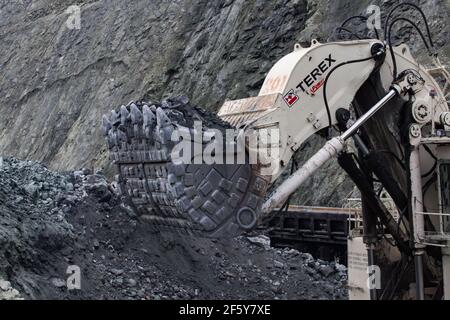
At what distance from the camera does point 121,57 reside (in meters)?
26.2

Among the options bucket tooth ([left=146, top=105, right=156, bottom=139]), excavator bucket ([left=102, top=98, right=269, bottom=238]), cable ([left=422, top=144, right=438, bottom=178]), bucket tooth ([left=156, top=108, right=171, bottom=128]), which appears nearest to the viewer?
excavator bucket ([left=102, top=98, right=269, bottom=238])

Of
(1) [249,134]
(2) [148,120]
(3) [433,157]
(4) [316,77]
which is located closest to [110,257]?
(2) [148,120]

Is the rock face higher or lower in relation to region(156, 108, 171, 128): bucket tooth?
higher

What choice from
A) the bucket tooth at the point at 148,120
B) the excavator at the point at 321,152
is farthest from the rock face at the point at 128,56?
the bucket tooth at the point at 148,120

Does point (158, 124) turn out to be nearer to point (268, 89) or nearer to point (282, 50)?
point (268, 89)

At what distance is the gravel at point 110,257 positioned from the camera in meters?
6.93

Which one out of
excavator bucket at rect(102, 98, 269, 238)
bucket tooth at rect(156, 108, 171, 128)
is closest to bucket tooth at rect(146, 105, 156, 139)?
excavator bucket at rect(102, 98, 269, 238)

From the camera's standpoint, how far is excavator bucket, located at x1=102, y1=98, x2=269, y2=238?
5.25 meters

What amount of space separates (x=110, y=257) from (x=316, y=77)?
346cm

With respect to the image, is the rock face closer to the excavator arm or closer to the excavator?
the excavator

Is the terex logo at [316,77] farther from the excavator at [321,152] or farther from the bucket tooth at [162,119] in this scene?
the bucket tooth at [162,119]

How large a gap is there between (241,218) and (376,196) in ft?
5.64
